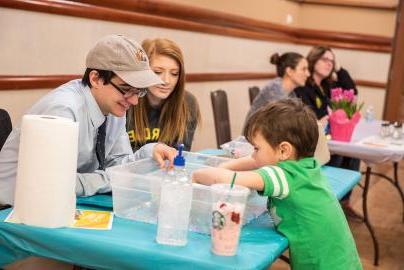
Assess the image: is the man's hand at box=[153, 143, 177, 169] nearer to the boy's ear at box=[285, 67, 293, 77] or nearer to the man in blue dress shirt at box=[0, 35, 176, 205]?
the man in blue dress shirt at box=[0, 35, 176, 205]

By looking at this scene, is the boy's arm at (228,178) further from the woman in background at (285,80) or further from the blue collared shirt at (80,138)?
the woman in background at (285,80)

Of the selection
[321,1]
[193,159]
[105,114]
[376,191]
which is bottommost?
[376,191]

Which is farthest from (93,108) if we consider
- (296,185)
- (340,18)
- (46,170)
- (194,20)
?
(340,18)

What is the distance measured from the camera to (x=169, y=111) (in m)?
2.69

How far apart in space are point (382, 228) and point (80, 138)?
3.04 metres

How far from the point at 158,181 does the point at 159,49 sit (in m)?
1.08

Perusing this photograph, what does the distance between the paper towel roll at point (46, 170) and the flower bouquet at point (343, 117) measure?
7.72ft

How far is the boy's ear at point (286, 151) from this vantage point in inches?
68.3

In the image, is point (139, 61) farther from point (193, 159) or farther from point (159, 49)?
point (159, 49)

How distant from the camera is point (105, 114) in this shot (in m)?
2.07

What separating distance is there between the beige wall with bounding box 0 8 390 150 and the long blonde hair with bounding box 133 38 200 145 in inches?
23.4

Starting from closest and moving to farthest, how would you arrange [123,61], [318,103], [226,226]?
[226,226]
[123,61]
[318,103]

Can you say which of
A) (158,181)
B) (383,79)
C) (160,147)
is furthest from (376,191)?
(158,181)

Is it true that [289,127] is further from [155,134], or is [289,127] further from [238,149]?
[155,134]
